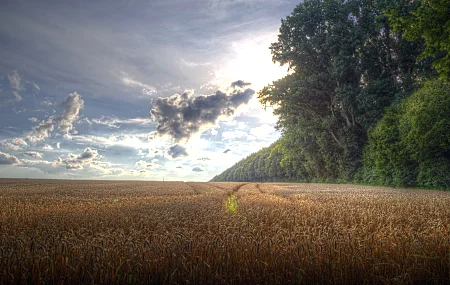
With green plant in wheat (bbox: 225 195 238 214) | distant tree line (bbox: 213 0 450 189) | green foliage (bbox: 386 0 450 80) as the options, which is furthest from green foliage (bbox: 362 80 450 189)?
green plant in wheat (bbox: 225 195 238 214)

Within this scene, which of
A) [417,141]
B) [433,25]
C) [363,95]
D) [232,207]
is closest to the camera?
[232,207]

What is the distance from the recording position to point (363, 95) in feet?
107

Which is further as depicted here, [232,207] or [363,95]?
[363,95]

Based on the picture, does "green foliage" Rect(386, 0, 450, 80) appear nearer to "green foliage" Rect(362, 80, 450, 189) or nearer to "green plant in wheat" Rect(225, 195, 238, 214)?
"green foliage" Rect(362, 80, 450, 189)


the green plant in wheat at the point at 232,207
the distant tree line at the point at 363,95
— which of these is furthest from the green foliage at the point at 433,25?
the green plant in wheat at the point at 232,207

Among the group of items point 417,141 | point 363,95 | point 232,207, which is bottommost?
point 232,207

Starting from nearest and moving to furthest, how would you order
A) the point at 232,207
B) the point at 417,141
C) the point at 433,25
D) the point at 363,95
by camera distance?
the point at 232,207
the point at 433,25
the point at 417,141
the point at 363,95

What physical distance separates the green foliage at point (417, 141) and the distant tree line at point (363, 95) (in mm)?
85

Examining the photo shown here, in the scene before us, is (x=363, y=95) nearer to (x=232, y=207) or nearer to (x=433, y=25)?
(x=433, y=25)

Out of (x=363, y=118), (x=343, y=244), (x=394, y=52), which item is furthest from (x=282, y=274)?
(x=394, y=52)

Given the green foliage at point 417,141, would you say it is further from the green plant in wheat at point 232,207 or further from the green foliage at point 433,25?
the green plant in wheat at point 232,207

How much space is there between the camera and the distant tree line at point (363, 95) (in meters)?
26.3

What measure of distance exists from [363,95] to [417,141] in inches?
339

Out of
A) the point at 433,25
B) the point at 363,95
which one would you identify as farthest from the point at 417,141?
the point at 433,25
